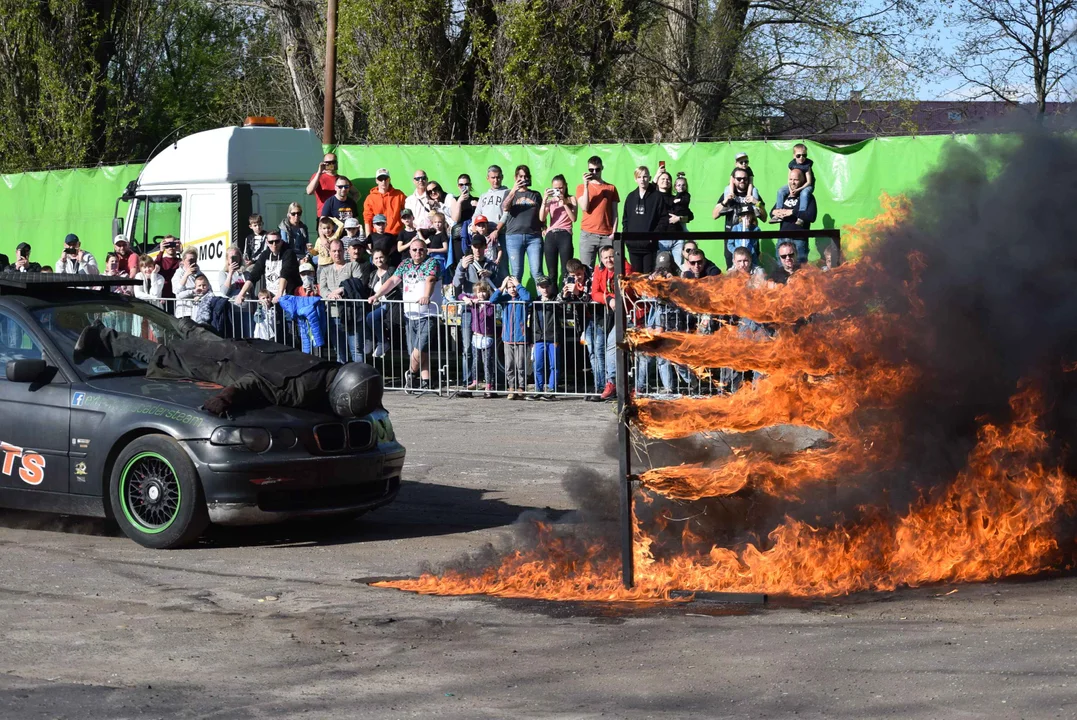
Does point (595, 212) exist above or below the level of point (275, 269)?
above

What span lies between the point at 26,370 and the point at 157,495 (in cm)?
127

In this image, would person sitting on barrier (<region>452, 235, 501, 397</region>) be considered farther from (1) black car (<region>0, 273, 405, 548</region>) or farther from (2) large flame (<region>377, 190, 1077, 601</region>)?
(2) large flame (<region>377, 190, 1077, 601</region>)

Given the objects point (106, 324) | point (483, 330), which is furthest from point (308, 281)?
point (106, 324)

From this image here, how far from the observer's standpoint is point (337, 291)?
57.8 feet

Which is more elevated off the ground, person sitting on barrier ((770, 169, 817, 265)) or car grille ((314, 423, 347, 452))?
person sitting on barrier ((770, 169, 817, 265))

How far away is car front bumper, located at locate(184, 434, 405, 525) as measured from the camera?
8.56m

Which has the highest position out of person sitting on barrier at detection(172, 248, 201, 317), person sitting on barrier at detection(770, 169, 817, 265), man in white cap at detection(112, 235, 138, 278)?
person sitting on barrier at detection(770, 169, 817, 265)

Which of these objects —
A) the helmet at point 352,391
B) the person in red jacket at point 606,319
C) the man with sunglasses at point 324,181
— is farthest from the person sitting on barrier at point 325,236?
the helmet at point 352,391

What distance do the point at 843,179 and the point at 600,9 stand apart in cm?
982

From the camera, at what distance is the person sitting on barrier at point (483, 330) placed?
1641 centimetres

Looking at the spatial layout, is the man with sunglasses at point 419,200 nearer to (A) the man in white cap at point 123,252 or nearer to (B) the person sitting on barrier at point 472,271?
(B) the person sitting on barrier at point 472,271

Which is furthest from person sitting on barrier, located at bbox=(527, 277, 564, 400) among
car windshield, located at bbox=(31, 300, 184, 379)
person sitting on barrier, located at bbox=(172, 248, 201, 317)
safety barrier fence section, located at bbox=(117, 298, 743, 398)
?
car windshield, located at bbox=(31, 300, 184, 379)

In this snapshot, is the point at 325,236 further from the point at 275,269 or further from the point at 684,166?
the point at 684,166

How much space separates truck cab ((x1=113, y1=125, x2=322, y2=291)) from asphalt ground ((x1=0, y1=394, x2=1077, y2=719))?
1195 centimetres
